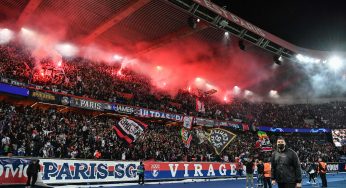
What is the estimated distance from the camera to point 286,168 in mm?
7293

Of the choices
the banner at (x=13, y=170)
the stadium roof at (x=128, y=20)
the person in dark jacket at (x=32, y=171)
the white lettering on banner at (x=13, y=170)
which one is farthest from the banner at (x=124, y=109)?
the person in dark jacket at (x=32, y=171)

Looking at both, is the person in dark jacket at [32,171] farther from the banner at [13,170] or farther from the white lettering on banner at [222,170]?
the white lettering on banner at [222,170]

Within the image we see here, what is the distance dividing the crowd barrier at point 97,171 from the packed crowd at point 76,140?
67.9 inches

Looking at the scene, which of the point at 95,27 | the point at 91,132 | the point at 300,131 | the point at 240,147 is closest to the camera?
the point at 91,132

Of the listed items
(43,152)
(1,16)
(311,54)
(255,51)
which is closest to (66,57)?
(1,16)

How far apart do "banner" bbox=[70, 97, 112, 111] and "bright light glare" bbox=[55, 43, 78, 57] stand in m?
6.92

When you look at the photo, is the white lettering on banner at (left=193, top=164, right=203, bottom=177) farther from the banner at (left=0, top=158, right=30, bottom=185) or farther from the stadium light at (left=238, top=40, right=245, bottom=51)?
the stadium light at (left=238, top=40, right=245, bottom=51)

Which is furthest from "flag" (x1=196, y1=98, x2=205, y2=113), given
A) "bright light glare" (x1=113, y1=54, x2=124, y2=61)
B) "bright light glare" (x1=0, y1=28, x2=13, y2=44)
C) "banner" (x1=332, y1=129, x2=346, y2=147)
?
"banner" (x1=332, y1=129, x2=346, y2=147)

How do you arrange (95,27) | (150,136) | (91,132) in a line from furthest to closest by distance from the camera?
1. (95,27)
2. (150,136)
3. (91,132)

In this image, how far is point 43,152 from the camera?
17.9 meters

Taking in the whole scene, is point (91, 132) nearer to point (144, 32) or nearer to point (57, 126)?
point (57, 126)

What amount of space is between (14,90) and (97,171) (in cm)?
959

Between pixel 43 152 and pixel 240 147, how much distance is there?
22789 mm

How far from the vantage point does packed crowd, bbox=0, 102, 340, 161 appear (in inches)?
709
